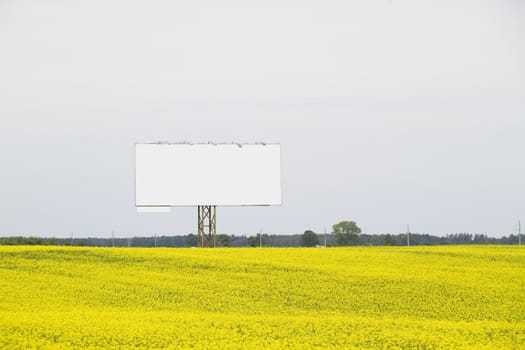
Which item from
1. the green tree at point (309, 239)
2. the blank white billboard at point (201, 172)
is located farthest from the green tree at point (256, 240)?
the blank white billboard at point (201, 172)

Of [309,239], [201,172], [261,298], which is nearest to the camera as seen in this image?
[261,298]

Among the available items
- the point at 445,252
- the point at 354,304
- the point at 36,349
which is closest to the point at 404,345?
the point at 354,304

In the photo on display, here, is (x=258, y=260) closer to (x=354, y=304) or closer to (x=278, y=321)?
(x=354, y=304)

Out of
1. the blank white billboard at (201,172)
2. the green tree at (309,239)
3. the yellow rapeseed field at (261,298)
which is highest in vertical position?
the blank white billboard at (201,172)

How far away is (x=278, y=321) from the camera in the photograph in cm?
2905

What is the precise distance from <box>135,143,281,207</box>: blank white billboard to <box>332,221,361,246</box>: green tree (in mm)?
15629

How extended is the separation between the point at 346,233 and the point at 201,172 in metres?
18.2

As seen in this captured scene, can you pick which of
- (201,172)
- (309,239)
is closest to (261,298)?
(201,172)

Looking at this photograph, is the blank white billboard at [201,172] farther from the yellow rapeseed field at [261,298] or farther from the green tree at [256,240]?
the green tree at [256,240]

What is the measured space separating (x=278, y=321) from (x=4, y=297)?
9.46 meters

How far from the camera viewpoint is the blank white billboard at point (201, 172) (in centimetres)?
4544

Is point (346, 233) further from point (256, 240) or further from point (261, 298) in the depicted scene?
point (261, 298)

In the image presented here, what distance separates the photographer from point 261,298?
109 ft

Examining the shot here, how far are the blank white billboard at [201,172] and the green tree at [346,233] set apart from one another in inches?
615
